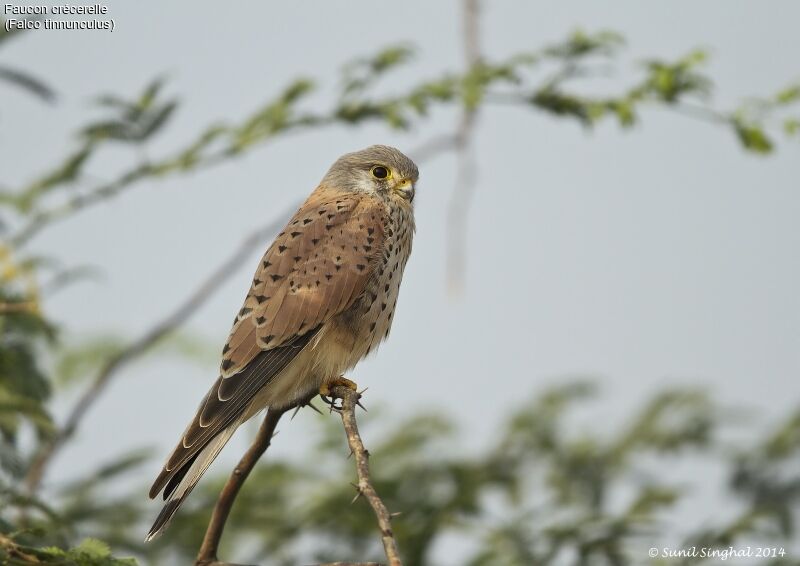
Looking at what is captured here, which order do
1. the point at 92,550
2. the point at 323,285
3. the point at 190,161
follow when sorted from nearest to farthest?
the point at 92,550 → the point at 323,285 → the point at 190,161

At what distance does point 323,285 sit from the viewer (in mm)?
4035

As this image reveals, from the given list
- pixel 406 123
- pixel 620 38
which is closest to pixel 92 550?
pixel 406 123

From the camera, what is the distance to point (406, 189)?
4.61 m

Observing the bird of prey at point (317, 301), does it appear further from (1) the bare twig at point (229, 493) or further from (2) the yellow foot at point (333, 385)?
(1) the bare twig at point (229, 493)

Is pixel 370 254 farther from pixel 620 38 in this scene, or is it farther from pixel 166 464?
pixel 620 38

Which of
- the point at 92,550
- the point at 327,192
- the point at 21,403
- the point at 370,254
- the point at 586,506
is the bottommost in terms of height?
the point at 92,550

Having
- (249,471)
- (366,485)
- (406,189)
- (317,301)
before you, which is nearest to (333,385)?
(317,301)

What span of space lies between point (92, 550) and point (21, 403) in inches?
56.0

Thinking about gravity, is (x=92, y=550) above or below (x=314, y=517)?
below

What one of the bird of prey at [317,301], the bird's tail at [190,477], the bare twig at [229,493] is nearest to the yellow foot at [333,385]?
the bird of prey at [317,301]

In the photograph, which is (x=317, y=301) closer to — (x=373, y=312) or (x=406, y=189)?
(x=373, y=312)

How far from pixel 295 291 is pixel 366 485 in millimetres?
1790

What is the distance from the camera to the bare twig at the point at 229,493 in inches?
104

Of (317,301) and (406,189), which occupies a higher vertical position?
(406,189)
